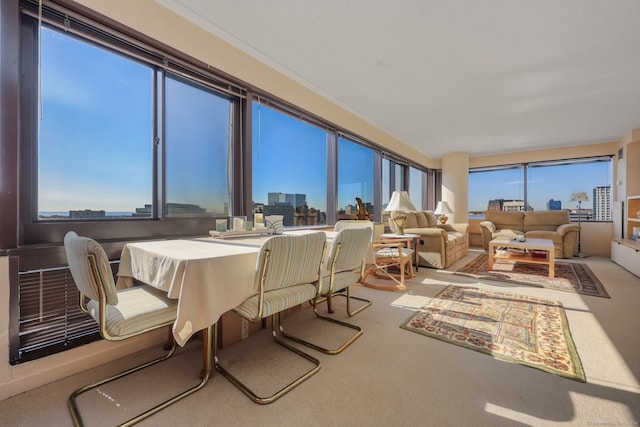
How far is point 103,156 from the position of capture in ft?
6.37

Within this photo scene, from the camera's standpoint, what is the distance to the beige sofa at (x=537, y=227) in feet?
17.1

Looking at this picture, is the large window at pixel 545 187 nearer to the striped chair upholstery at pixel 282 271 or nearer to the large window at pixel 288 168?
the large window at pixel 288 168

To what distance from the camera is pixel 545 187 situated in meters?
6.70

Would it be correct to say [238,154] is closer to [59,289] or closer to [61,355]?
[59,289]

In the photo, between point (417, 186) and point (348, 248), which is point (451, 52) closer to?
point (348, 248)

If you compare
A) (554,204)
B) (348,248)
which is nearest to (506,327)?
(348,248)

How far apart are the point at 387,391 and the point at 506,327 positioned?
4.60 feet

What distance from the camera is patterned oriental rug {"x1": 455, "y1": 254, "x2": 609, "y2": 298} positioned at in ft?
10.7

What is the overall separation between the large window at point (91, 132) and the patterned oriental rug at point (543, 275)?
4.29 metres

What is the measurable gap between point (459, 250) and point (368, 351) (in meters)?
4.08

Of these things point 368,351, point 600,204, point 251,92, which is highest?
point 251,92

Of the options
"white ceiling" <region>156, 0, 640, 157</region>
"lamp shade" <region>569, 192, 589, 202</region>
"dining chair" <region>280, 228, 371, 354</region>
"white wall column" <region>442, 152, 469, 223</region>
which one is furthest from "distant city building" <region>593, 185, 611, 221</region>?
"dining chair" <region>280, 228, 371, 354</region>

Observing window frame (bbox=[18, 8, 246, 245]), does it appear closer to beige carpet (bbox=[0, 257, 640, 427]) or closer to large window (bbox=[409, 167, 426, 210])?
beige carpet (bbox=[0, 257, 640, 427])

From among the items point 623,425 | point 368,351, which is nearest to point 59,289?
point 368,351
